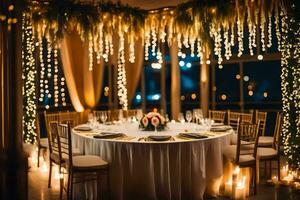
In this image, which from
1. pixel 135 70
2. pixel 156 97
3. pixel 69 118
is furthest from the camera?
pixel 156 97

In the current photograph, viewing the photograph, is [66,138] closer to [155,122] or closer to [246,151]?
[155,122]

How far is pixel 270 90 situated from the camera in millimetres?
12953

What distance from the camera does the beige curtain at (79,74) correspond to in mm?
8261

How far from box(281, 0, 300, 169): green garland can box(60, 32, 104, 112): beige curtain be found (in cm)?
438

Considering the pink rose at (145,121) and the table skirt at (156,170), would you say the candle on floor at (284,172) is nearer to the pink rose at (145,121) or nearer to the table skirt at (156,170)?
the table skirt at (156,170)

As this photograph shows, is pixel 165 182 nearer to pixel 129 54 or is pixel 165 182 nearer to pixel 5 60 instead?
pixel 5 60

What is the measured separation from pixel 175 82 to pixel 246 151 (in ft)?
12.3

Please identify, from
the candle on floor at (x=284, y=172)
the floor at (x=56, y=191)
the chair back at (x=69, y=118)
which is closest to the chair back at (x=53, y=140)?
the floor at (x=56, y=191)

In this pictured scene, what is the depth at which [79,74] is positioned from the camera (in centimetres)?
847

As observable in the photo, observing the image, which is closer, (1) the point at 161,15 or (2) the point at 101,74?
(1) the point at 161,15

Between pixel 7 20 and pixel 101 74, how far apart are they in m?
5.67

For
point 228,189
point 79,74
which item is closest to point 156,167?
point 228,189

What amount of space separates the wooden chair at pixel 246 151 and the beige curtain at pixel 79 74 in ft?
14.1

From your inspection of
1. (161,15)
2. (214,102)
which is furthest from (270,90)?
(161,15)
